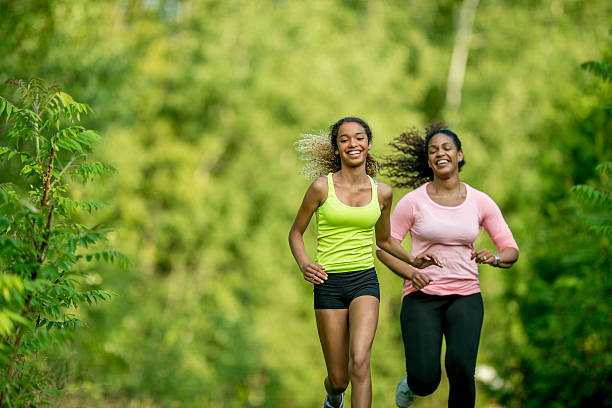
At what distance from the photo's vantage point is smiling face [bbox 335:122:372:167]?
548 cm

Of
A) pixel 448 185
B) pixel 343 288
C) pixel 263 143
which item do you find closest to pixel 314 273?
pixel 343 288

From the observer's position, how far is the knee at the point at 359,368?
504cm

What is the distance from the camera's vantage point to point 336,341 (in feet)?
17.6

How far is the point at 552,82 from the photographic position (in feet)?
91.6

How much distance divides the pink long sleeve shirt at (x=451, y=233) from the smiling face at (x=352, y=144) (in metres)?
0.63

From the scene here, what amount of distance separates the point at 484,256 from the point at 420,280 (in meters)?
0.53

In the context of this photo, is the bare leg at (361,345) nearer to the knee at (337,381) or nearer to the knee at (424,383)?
the knee at (337,381)

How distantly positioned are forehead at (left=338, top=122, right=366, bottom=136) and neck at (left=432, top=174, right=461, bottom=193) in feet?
2.82

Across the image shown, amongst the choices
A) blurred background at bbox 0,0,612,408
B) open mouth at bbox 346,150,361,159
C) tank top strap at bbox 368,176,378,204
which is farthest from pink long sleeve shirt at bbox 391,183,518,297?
blurred background at bbox 0,0,612,408

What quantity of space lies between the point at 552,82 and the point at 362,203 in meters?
24.9

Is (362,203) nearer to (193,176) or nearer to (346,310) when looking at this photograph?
(346,310)

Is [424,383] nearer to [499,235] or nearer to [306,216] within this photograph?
[499,235]

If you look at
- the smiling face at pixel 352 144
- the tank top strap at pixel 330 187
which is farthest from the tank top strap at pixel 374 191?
the tank top strap at pixel 330 187

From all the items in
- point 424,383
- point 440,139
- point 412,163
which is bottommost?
point 424,383
